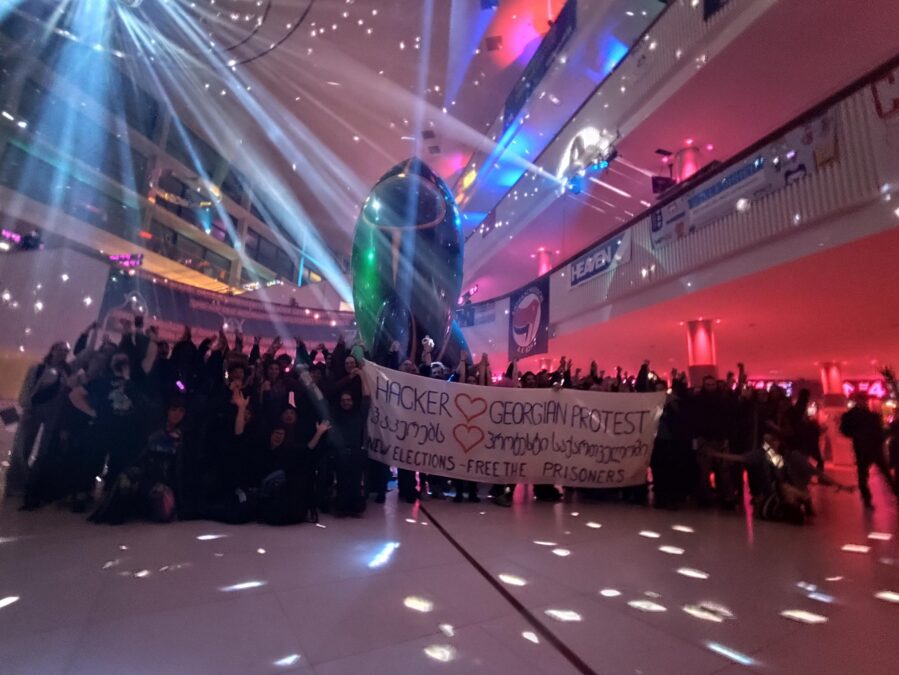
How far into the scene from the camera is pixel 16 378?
6.97m

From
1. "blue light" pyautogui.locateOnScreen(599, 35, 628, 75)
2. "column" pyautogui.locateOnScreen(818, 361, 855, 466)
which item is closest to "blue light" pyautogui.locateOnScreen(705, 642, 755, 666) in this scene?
"blue light" pyautogui.locateOnScreen(599, 35, 628, 75)

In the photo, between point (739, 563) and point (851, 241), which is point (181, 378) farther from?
point (851, 241)

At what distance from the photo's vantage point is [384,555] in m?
2.87

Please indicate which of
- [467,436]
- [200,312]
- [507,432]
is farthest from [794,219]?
[200,312]

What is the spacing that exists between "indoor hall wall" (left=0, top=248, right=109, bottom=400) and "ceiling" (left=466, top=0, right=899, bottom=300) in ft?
36.7

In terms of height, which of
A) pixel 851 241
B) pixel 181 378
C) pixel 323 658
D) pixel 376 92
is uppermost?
pixel 376 92

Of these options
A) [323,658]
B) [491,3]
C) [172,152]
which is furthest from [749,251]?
[172,152]

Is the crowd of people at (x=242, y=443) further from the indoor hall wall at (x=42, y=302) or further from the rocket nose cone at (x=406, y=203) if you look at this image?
the indoor hall wall at (x=42, y=302)

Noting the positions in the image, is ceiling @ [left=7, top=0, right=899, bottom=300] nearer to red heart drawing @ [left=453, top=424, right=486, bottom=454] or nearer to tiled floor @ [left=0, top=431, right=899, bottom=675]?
red heart drawing @ [left=453, top=424, right=486, bottom=454]

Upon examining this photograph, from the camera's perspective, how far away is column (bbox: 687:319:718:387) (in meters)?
8.97

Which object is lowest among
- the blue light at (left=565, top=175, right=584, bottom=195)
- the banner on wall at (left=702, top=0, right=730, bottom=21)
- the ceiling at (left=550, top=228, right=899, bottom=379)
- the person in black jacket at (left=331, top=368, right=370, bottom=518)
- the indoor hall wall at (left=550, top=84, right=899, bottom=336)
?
the person in black jacket at (left=331, top=368, right=370, bottom=518)

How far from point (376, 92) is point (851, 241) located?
1370cm

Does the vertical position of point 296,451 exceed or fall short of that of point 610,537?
it exceeds it

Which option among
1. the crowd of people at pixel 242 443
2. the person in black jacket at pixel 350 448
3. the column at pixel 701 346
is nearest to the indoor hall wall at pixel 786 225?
the column at pixel 701 346
